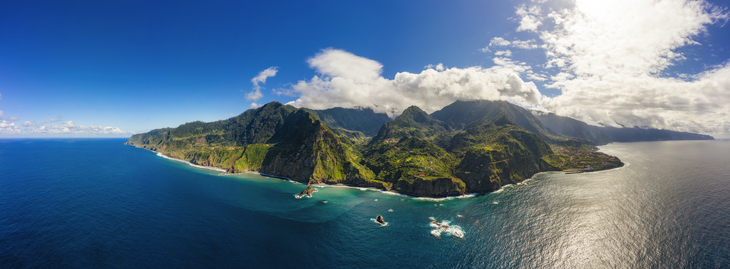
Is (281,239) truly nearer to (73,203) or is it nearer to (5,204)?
(73,203)

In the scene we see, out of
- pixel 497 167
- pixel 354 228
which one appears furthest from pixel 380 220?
pixel 497 167

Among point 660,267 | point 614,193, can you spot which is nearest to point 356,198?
point 660,267

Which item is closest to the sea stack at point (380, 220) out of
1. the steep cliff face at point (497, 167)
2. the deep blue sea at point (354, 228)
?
the deep blue sea at point (354, 228)

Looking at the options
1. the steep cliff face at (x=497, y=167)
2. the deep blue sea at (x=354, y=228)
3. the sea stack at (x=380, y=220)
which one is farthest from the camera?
the steep cliff face at (x=497, y=167)

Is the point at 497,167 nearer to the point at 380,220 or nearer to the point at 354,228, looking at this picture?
the point at 380,220

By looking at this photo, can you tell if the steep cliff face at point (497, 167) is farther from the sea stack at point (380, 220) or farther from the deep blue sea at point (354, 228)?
the sea stack at point (380, 220)

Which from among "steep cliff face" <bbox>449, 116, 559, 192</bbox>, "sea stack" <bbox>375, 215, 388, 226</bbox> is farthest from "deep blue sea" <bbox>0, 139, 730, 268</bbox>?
"steep cliff face" <bbox>449, 116, 559, 192</bbox>

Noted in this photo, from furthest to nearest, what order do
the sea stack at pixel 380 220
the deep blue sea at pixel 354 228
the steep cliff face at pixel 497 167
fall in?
1. the steep cliff face at pixel 497 167
2. the sea stack at pixel 380 220
3. the deep blue sea at pixel 354 228

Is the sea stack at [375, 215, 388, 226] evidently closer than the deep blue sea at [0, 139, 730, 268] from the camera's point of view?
No

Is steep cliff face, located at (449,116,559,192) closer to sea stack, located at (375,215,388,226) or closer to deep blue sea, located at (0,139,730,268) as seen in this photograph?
deep blue sea, located at (0,139,730,268)
